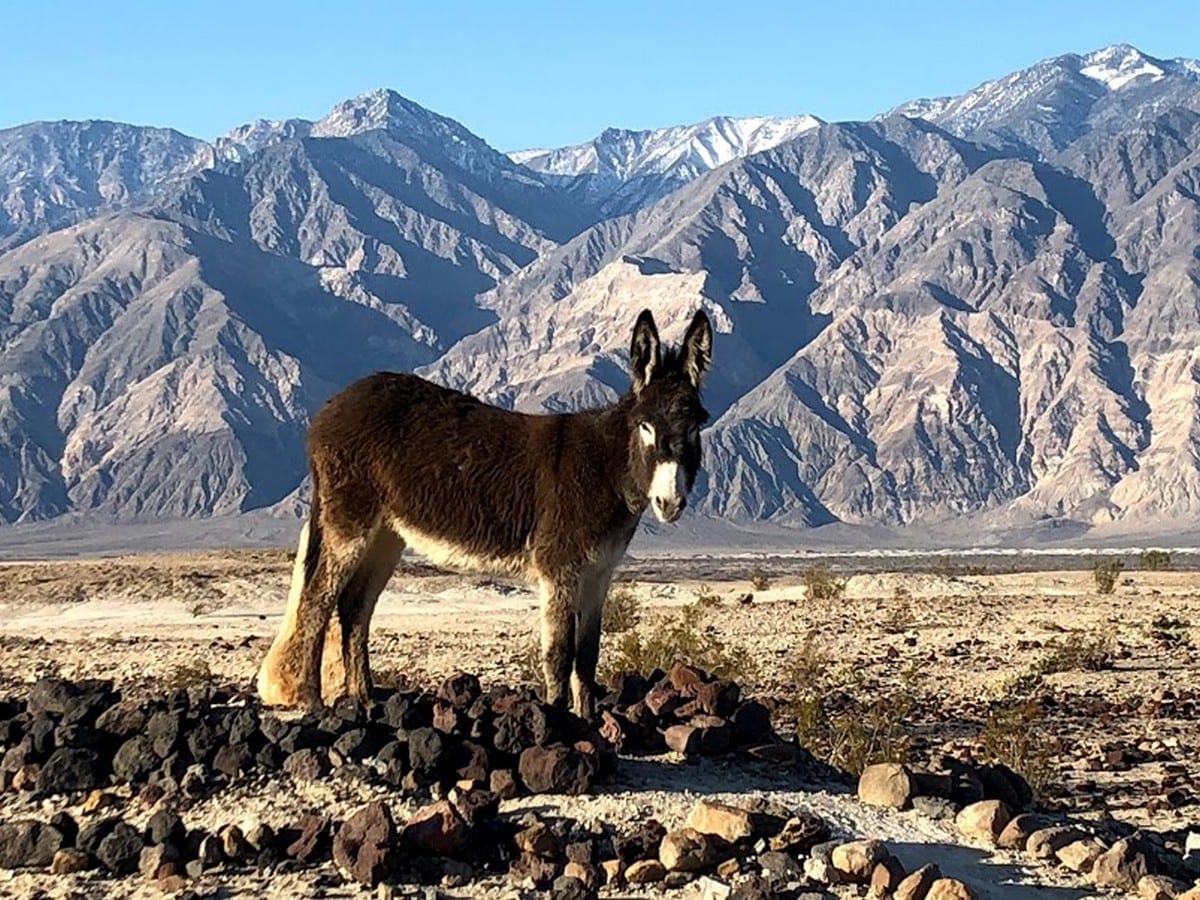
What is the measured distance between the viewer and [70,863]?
31.4 ft

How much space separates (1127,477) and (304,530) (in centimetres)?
18306

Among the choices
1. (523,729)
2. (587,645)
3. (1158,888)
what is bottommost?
(1158,888)

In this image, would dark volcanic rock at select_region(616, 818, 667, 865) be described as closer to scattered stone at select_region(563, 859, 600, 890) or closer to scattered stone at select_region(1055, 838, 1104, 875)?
scattered stone at select_region(563, 859, 600, 890)

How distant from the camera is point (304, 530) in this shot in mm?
13305

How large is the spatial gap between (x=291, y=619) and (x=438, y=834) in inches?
146

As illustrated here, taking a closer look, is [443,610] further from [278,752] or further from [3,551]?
[3,551]

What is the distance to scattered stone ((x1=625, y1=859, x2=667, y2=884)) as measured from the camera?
30.9 feet

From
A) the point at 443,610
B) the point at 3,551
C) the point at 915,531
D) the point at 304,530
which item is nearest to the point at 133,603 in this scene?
the point at 443,610

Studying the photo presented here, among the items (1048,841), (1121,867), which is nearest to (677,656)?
(1048,841)

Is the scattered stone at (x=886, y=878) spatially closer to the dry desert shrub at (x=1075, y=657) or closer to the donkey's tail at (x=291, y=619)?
the donkey's tail at (x=291, y=619)

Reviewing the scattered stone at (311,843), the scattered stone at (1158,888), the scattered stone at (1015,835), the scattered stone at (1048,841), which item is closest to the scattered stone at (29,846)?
the scattered stone at (311,843)

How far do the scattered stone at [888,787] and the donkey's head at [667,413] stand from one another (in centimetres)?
211

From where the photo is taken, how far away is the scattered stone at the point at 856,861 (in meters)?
9.39

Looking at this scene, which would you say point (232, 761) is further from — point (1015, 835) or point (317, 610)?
point (1015, 835)
